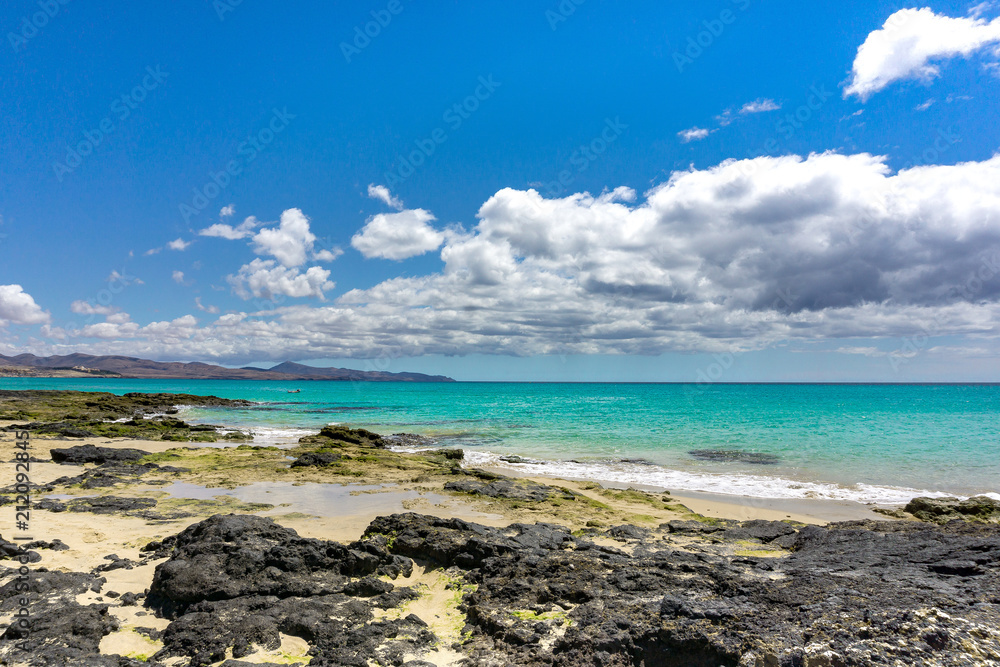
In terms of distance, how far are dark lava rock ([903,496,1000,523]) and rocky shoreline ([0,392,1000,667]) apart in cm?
323

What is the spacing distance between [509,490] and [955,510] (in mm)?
12779

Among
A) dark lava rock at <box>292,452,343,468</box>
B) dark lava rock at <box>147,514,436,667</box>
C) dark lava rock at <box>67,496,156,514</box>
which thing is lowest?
dark lava rock at <box>292,452,343,468</box>

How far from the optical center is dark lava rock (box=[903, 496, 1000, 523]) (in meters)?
13.2

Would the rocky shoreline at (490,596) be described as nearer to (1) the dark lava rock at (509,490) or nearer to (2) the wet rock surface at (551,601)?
(2) the wet rock surface at (551,601)

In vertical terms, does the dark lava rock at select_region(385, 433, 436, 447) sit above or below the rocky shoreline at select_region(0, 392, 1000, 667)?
below

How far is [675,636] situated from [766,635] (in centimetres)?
89

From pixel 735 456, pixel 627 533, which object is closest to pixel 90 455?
pixel 627 533

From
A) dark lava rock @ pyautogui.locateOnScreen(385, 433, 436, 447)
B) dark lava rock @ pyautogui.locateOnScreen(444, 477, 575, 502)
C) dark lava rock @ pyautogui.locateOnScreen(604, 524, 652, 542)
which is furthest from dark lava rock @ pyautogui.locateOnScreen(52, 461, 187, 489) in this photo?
dark lava rock @ pyautogui.locateOnScreen(604, 524, 652, 542)

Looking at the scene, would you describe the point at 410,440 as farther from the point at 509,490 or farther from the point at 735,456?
the point at 735,456

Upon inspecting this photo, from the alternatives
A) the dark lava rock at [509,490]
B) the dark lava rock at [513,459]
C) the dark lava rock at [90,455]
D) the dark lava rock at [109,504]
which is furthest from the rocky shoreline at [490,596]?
the dark lava rock at [513,459]

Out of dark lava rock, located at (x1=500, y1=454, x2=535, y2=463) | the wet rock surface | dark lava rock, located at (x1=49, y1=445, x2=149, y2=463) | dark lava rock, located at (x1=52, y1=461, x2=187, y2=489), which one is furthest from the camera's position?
dark lava rock, located at (x1=500, y1=454, x2=535, y2=463)

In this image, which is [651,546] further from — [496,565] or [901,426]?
[901,426]

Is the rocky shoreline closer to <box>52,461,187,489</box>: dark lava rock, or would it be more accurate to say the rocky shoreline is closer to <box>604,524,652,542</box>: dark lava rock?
<box>604,524,652,542</box>: dark lava rock

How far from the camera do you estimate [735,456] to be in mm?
25609
